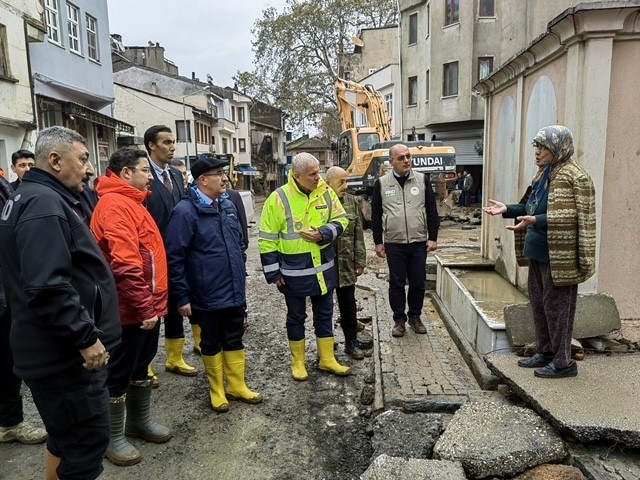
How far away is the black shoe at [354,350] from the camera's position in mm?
4824

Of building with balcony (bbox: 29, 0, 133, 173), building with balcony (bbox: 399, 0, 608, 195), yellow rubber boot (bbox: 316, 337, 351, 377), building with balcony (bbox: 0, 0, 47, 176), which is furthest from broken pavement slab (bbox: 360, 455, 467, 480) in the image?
building with balcony (bbox: 399, 0, 608, 195)

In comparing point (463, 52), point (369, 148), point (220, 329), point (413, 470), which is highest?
point (463, 52)

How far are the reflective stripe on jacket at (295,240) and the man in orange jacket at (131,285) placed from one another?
41.8 inches

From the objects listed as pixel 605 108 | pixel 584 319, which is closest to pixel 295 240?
pixel 584 319

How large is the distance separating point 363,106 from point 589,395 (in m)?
14.3

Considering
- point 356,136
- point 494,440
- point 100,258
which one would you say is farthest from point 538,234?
point 356,136

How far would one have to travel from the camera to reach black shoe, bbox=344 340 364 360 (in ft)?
15.8

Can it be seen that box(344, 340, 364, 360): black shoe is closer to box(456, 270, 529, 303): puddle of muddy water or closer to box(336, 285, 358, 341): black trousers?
box(336, 285, 358, 341): black trousers

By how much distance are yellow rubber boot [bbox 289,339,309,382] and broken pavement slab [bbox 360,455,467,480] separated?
5.59 feet

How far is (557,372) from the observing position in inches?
134

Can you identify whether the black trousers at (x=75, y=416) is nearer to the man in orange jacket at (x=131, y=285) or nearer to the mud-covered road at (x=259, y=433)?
the man in orange jacket at (x=131, y=285)

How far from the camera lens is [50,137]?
231 cm

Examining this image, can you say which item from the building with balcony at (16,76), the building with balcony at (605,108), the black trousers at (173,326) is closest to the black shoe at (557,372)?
the building with balcony at (605,108)

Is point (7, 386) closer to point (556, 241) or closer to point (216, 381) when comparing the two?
point (216, 381)
